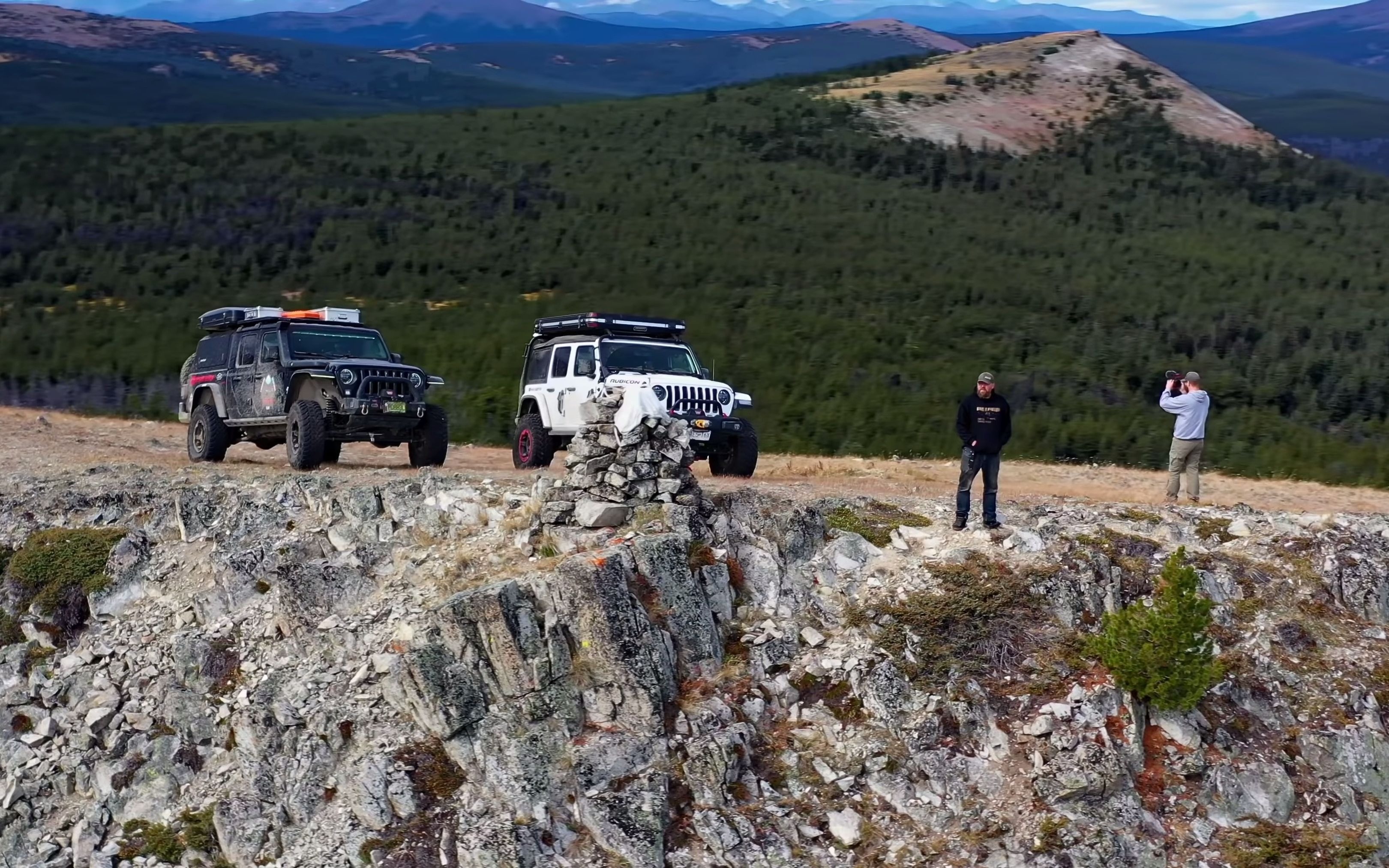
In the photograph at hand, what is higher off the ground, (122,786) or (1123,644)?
(1123,644)

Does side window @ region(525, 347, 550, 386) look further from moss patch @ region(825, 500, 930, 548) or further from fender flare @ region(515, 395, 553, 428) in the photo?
moss patch @ region(825, 500, 930, 548)

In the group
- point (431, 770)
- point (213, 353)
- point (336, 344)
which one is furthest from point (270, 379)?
point (431, 770)

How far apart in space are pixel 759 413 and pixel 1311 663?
65.0 ft

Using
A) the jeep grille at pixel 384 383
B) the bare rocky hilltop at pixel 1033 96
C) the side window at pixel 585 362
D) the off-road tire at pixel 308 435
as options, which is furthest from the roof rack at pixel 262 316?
the bare rocky hilltop at pixel 1033 96

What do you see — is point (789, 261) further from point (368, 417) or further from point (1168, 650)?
point (1168, 650)

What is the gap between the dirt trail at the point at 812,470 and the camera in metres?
18.1

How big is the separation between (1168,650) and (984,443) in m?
2.79

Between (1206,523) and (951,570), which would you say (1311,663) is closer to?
(1206,523)

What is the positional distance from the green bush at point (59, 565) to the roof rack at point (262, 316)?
472cm

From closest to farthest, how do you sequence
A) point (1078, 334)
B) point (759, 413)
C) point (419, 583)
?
point (419, 583)
point (759, 413)
point (1078, 334)

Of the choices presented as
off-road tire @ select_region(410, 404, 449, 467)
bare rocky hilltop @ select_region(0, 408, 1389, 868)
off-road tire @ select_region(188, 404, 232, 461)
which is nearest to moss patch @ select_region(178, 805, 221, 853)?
bare rocky hilltop @ select_region(0, 408, 1389, 868)

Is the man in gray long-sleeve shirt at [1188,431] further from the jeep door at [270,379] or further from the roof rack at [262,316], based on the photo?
the jeep door at [270,379]

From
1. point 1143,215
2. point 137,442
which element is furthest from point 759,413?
point 1143,215

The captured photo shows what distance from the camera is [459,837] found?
12.1m
